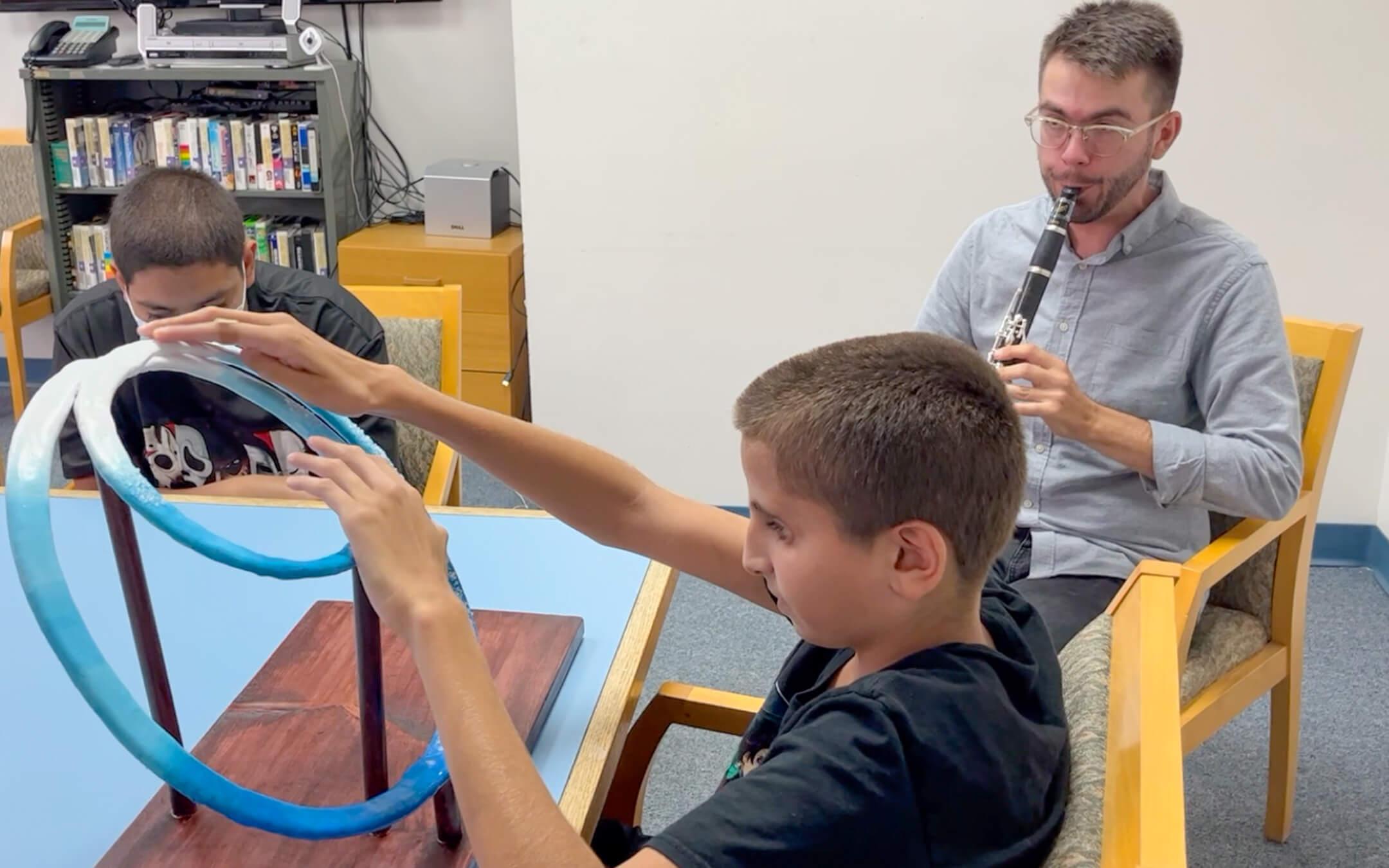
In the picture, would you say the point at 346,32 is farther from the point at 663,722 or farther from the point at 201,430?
the point at 663,722

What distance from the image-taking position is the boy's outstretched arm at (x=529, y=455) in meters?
0.96

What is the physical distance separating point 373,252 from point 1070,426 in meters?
2.20

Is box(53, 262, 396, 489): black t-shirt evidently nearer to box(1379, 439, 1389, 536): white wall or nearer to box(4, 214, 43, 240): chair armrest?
box(4, 214, 43, 240): chair armrest

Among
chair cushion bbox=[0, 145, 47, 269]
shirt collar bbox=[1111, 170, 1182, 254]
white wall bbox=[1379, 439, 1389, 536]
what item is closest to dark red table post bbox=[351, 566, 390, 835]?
shirt collar bbox=[1111, 170, 1182, 254]

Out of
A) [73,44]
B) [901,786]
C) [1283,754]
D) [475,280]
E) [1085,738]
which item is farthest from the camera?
[73,44]

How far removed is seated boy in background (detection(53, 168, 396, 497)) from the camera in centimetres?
153

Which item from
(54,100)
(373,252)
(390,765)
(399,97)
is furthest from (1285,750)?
(54,100)

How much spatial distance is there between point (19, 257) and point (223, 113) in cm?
77

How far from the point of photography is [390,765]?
35.7 inches

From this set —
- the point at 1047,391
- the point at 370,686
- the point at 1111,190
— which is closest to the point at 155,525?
the point at 370,686

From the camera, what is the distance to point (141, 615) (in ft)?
2.80

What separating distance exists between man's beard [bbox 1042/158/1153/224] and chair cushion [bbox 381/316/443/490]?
955mm

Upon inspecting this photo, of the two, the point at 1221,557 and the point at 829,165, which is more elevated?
the point at 829,165

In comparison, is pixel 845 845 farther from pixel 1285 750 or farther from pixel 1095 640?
pixel 1285 750
